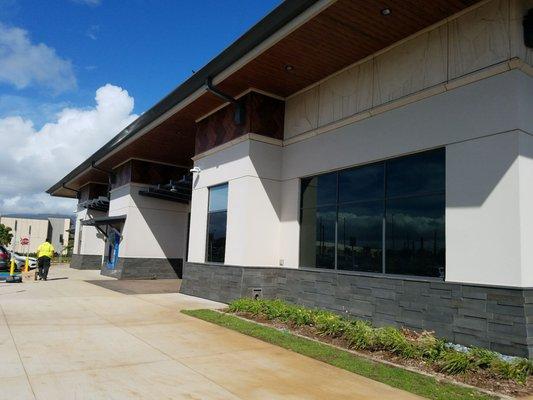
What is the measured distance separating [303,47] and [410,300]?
19.3 feet

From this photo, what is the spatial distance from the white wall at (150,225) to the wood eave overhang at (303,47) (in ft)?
20.5

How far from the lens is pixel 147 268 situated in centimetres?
2125

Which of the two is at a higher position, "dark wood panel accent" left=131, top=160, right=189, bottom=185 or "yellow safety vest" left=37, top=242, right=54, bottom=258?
"dark wood panel accent" left=131, top=160, right=189, bottom=185

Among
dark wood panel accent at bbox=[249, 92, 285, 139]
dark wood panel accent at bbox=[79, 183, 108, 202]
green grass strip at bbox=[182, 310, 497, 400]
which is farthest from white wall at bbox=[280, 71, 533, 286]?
dark wood panel accent at bbox=[79, 183, 108, 202]

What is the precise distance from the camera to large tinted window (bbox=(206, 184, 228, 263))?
13.8 m

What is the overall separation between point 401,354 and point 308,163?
20.5ft

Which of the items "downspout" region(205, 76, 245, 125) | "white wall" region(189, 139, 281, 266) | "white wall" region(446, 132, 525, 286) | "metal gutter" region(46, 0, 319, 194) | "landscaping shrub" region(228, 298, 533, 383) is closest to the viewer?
"landscaping shrub" region(228, 298, 533, 383)

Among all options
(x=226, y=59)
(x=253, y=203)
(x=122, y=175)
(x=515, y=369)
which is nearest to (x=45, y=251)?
(x=122, y=175)

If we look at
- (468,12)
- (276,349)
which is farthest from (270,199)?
(468,12)

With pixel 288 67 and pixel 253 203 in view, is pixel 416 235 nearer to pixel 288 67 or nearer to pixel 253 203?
pixel 253 203

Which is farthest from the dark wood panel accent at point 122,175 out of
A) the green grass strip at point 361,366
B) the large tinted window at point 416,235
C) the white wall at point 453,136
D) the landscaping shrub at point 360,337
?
the landscaping shrub at point 360,337

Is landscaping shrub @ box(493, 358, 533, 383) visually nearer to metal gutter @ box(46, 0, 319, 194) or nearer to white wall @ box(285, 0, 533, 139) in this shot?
white wall @ box(285, 0, 533, 139)

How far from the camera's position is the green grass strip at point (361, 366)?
18.0 ft

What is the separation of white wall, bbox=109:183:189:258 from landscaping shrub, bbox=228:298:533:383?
12.5 m
